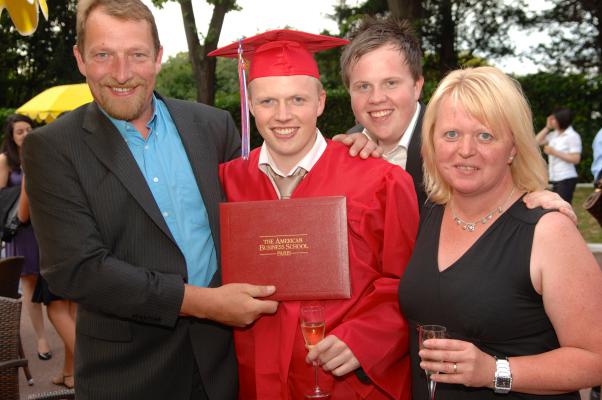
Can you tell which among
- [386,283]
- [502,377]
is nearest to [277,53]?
[386,283]

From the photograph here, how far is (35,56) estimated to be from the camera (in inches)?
1240

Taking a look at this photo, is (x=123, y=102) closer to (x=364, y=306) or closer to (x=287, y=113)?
(x=287, y=113)

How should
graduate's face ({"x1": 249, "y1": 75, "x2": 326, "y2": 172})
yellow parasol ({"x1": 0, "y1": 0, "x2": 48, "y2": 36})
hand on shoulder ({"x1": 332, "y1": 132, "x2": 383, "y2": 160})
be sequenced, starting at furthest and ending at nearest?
hand on shoulder ({"x1": 332, "y1": 132, "x2": 383, "y2": 160})
graduate's face ({"x1": 249, "y1": 75, "x2": 326, "y2": 172})
yellow parasol ({"x1": 0, "y1": 0, "x2": 48, "y2": 36})

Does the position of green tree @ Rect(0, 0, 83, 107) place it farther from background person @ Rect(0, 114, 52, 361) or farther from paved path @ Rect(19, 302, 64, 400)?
background person @ Rect(0, 114, 52, 361)

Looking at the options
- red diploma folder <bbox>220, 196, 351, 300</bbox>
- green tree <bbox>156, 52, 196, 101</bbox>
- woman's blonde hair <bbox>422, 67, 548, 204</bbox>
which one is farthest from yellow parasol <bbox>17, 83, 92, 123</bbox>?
green tree <bbox>156, 52, 196, 101</bbox>

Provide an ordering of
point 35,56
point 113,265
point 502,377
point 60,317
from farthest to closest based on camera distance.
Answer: point 35,56 → point 60,317 → point 113,265 → point 502,377

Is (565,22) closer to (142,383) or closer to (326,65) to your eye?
(326,65)

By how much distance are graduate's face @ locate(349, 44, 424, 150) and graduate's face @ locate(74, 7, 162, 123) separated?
3.79ft

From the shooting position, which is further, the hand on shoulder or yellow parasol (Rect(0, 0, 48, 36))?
the hand on shoulder

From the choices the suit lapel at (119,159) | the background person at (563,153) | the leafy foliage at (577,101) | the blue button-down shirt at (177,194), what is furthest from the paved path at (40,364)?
the leafy foliage at (577,101)

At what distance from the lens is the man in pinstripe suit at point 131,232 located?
2.78 metres

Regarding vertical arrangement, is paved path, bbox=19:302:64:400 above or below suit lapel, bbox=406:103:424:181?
below

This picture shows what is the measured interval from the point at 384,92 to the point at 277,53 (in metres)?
0.80

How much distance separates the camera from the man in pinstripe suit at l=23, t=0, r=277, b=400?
9.12ft
